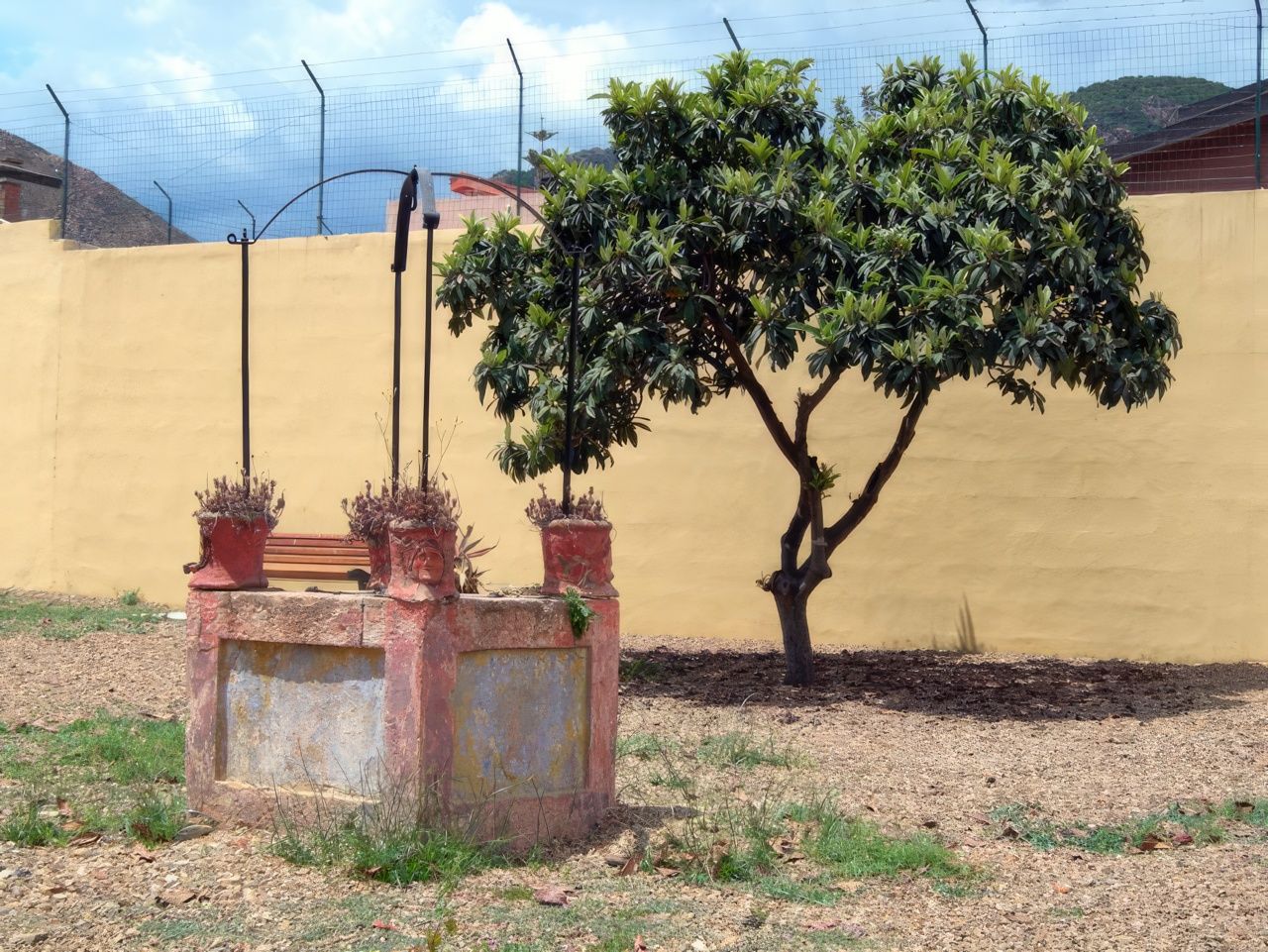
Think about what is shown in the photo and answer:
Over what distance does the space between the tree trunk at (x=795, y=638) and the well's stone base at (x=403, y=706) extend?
3836mm

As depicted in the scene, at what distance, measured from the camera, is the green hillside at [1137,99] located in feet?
40.6

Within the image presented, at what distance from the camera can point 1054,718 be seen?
27.4 ft

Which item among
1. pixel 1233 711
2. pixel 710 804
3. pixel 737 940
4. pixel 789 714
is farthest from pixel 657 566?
pixel 737 940

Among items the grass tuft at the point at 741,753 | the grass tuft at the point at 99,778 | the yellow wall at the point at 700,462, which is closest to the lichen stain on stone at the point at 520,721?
the grass tuft at the point at 99,778

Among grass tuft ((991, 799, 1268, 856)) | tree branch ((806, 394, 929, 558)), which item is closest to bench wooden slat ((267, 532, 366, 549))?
tree branch ((806, 394, 929, 558))

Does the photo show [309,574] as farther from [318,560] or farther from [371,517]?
[371,517]

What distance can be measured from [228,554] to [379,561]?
611 millimetres

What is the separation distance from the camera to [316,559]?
Result: 1099 cm

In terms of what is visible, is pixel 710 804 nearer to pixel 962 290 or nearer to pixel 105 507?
pixel 962 290

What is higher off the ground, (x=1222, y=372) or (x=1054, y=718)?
(x=1222, y=372)

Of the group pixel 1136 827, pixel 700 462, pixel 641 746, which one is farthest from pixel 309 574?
pixel 1136 827

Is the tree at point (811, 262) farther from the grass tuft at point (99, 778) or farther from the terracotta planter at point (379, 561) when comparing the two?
the grass tuft at point (99, 778)

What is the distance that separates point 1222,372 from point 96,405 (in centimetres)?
1015

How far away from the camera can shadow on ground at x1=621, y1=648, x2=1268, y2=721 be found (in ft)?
28.4
